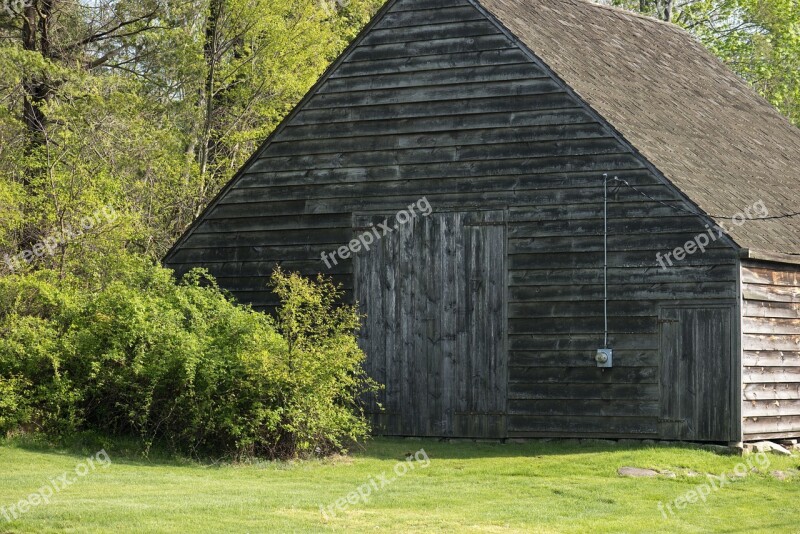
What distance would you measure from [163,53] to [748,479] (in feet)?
56.8

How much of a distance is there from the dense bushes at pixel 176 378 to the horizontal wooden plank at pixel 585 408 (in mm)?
2878

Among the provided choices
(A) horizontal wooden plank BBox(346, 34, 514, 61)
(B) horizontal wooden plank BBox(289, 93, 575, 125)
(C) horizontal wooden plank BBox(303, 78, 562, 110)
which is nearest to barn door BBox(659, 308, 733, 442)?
(B) horizontal wooden plank BBox(289, 93, 575, 125)

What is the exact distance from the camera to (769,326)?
18.8 m

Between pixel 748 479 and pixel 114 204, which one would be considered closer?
pixel 748 479

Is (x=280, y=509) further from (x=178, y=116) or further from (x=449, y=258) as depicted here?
(x=178, y=116)

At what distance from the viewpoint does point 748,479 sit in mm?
16172

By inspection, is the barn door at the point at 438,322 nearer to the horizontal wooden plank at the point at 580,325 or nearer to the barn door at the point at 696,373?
the horizontal wooden plank at the point at 580,325

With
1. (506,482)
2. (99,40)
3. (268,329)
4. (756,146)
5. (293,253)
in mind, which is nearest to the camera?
(506,482)

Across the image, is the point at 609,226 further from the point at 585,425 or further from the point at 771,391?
the point at 771,391

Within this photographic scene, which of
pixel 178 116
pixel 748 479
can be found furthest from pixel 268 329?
pixel 178 116

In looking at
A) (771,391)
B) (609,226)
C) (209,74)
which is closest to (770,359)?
(771,391)

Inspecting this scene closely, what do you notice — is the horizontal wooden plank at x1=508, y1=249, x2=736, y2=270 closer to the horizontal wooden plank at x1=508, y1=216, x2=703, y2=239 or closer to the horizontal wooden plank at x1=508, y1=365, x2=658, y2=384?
the horizontal wooden plank at x1=508, y1=216, x2=703, y2=239

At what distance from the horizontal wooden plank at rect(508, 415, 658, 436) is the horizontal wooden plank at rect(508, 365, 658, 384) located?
0.56 meters

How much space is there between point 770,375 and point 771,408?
0.51 meters
